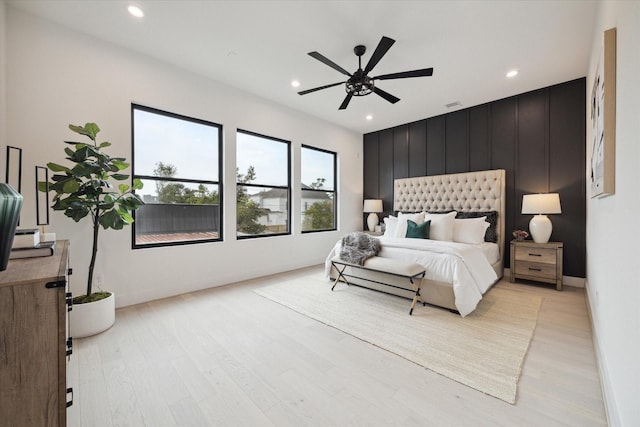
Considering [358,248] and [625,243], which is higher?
[625,243]

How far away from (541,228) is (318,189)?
3.58m

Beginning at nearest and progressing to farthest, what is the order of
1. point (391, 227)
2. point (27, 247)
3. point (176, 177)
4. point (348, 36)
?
point (27, 247), point (348, 36), point (176, 177), point (391, 227)

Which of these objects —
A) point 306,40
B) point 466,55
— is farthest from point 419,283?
point 306,40

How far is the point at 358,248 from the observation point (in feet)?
11.1

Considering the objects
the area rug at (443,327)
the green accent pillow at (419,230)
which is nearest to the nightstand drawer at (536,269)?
the area rug at (443,327)

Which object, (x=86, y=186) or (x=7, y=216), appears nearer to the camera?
(x=7, y=216)

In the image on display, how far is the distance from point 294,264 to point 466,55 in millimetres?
3836

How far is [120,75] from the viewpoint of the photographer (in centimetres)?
282

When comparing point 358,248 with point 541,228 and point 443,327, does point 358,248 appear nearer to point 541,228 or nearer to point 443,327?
point 443,327

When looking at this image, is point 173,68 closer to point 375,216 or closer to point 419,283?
point 419,283

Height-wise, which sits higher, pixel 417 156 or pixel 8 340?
pixel 417 156

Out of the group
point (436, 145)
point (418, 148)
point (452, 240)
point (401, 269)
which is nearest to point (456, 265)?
point (401, 269)

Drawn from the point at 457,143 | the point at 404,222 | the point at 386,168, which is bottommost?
the point at 404,222

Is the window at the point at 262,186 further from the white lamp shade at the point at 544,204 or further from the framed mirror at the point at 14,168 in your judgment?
the white lamp shade at the point at 544,204
